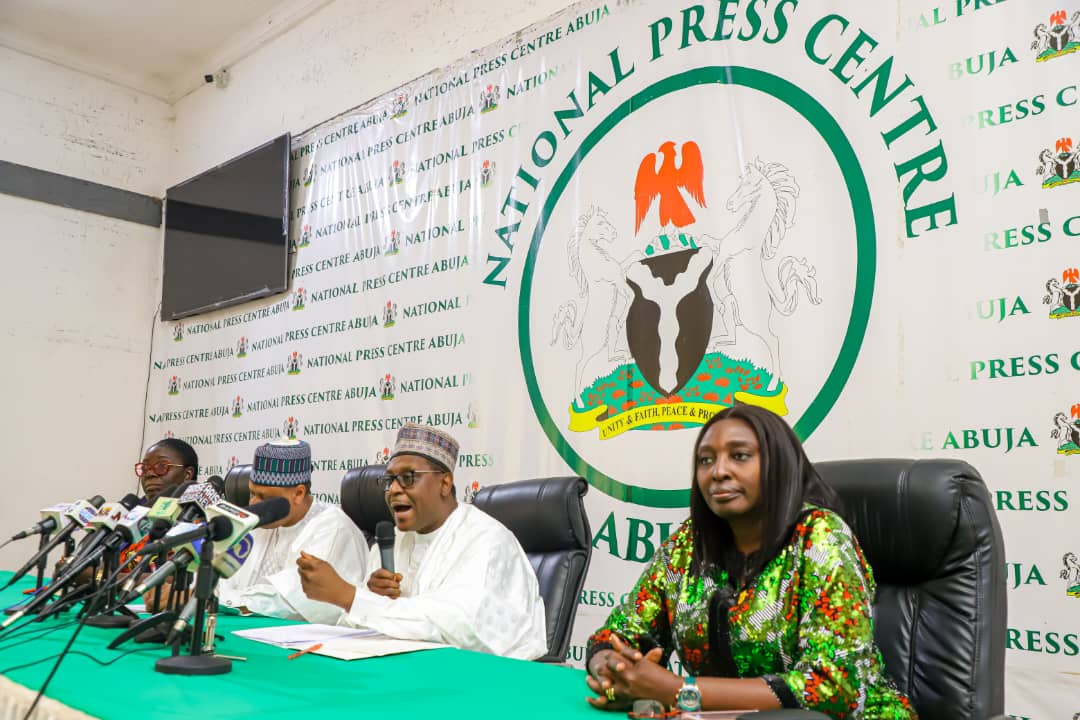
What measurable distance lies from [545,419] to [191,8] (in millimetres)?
3925

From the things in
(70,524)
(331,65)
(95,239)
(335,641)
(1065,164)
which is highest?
(331,65)

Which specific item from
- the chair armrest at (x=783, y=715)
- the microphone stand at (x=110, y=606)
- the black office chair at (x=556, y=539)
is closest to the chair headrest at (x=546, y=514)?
the black office chair at (x=556, y=539)

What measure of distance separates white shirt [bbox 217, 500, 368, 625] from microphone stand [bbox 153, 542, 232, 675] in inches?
34.8

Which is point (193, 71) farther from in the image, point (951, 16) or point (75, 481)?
point (951, 16)

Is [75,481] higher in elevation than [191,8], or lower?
lower

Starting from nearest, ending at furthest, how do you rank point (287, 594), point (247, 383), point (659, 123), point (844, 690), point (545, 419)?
1. point (844, 690)
2. point (287, 594)
3. point (659, 123)
4. point (545, 419)
5. point (247, 383)

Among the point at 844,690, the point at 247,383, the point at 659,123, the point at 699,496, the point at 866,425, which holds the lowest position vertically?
the point at 844,690

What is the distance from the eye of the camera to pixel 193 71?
21.4 ft

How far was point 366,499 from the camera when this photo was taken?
3.38 metres

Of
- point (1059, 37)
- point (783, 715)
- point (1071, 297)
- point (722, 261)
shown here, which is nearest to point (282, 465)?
point (722, 261)

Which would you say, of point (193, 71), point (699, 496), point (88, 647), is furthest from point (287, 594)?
point (193, 71)

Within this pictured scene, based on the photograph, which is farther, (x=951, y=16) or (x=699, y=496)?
(x=951, y=16)

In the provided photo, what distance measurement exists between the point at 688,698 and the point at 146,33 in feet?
20.0

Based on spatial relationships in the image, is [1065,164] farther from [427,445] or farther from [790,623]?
[427,445]
